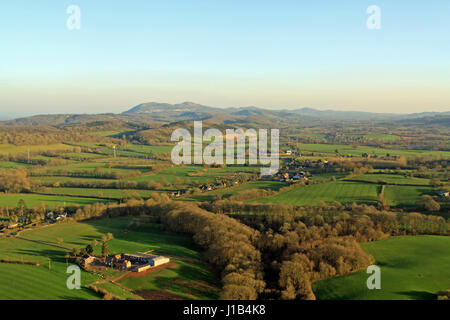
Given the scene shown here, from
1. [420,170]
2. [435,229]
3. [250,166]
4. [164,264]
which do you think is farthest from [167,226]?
[420,170]

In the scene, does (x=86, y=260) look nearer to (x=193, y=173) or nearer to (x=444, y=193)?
(x=193, y=173)

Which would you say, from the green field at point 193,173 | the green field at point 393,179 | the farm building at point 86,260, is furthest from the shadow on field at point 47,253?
the green field at point 393,179

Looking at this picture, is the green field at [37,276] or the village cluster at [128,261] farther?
the village cluster at [128,261]

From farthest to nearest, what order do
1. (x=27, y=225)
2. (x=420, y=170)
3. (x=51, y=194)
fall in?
(x=420, y=170), (x=51, y=194), (x=27, y=225)

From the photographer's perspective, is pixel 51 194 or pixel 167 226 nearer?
pixel 167 226

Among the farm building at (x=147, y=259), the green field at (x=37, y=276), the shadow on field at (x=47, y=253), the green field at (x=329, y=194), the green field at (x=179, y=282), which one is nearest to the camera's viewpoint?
the green field at (x=37, y=276)

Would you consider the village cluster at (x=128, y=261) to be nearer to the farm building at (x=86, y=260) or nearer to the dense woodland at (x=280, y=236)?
the farm building at (x=86, y=260)

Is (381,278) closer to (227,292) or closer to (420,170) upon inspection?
(227,292)
